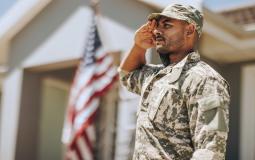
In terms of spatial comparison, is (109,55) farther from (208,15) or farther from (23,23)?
(23,23)

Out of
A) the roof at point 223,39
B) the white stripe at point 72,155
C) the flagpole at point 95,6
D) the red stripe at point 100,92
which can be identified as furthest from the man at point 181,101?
the flagpole at point 95,6

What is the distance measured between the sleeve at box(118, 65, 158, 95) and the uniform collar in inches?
8.2

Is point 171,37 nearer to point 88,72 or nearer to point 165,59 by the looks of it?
point 165,59

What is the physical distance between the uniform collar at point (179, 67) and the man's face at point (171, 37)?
63 mm

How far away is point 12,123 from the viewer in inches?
352

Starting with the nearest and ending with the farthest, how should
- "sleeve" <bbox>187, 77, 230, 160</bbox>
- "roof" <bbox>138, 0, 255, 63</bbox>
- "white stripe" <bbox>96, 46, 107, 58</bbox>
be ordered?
1. "sleeve" <bbox>187, 77, 230, 160</bbox>
2. "roof" <bbox>138, 0, 255, 63</bbox>
3. "white stripe" <bbox>96, 46, 107, 58</bbox>

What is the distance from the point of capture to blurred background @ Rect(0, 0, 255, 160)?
7530 millimetres

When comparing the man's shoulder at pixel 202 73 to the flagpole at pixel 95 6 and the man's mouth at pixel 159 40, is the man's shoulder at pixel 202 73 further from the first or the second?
the flagpole at pixel 95 6

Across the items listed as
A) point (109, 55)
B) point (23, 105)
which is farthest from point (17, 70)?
point (109, 55)

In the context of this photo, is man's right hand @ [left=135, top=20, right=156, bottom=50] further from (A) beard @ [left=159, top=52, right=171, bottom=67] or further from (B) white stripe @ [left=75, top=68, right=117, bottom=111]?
(B) white stripe @ [left=75, top=68, right=117, bottom=111]

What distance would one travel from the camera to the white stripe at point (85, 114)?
743cm

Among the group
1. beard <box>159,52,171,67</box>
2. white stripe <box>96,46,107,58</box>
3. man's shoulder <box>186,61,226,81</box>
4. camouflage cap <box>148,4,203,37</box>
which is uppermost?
white stripe <box>96,46,107,58</box>

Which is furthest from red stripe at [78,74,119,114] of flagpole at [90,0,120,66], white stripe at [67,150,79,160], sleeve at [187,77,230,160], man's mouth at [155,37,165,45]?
sleeve at [187,77,230,160]

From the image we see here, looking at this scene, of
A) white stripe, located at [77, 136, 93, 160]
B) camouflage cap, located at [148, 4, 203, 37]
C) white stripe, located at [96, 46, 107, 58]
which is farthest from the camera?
white stripe, located at [96, 46, 107, 58]
